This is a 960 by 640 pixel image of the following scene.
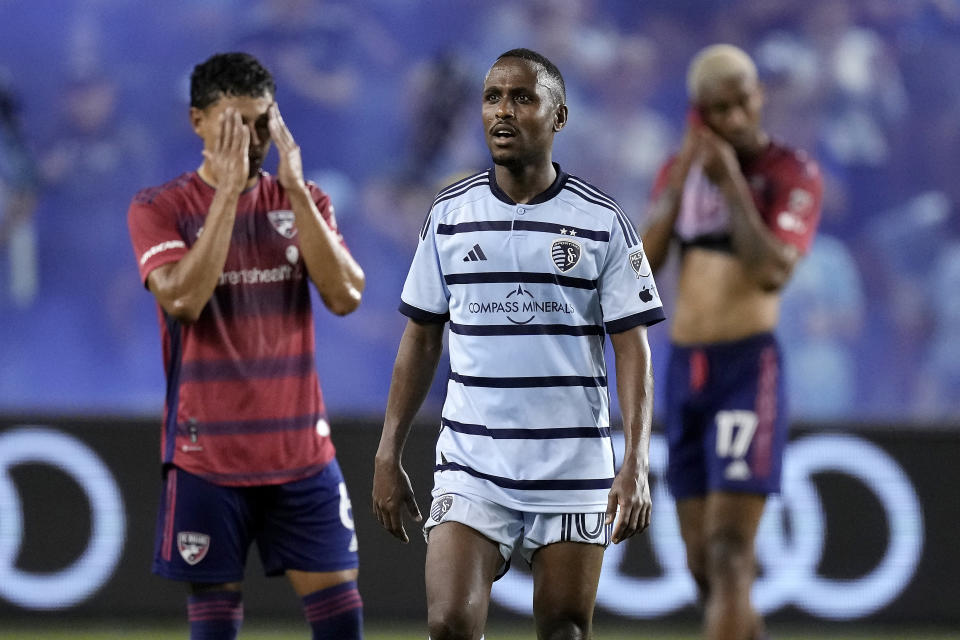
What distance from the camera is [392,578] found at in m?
6.80

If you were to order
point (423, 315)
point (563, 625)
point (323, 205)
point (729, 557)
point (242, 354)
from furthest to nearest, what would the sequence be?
1. point (729, 557)
2. point (323, 205)
3. point (242, 354)
4. point (423, 315)
5. point (563, 625)

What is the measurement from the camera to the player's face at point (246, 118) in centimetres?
428

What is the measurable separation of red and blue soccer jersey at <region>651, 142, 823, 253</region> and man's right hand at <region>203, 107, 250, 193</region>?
1770mm

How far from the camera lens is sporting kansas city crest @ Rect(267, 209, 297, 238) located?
435cm

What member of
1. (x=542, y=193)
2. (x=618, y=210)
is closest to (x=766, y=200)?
(x=618, y=210)

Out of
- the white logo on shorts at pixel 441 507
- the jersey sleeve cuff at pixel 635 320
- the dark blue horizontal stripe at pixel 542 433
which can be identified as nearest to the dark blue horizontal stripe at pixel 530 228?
the jersey sleeve cuff at pixel 635 320

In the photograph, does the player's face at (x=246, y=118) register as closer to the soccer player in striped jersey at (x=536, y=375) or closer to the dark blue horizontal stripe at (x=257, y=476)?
the soccer player in striped jersey at (x=536, y=375)

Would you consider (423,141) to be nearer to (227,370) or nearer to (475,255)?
(227,370)

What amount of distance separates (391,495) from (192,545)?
739mm

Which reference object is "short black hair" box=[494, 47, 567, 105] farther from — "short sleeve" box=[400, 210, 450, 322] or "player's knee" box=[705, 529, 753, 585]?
"player's knee" box=[705, 529, 753, 585]

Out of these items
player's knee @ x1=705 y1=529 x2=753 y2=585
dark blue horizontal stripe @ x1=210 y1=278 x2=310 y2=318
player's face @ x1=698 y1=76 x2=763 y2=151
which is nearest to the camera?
dark blue horizontal stripe @ x1=210 y1=278 x2=310 y2=318

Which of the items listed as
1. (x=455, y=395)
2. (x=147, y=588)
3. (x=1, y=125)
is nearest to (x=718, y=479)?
(x=455, y=395)

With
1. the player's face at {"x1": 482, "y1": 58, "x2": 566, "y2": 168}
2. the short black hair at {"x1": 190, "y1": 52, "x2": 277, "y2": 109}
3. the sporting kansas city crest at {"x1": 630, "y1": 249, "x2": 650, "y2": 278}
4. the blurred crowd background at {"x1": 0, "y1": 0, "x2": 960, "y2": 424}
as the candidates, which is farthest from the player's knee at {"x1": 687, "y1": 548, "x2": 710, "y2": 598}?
the blurred crowd background at {"x1": 0, "y1": 0, "x2": 960, "y2": 424}

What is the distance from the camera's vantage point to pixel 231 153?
4.20 meters
